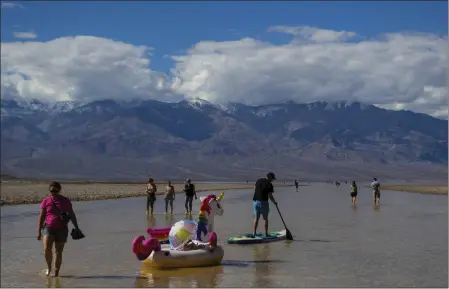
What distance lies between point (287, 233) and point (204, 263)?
16.3 feet

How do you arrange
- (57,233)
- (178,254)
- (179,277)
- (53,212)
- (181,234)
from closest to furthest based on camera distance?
(53,212) < (57,233) < (179,277) < (178,254) < (181,234)

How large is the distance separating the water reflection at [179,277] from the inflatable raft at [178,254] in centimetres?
14

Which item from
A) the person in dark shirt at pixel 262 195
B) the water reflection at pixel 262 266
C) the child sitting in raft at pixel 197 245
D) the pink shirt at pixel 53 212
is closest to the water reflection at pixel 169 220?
the person in dark shirt at pixel 262 195

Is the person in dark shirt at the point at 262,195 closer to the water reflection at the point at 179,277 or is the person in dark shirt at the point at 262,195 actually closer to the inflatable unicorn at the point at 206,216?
the inflatable unicorn at the point at 206,216

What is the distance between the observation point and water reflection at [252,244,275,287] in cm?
1195

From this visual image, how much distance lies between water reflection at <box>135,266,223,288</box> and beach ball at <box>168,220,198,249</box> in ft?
2.61

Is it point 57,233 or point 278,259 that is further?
point 278,259

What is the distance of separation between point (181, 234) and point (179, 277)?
158 centimetres

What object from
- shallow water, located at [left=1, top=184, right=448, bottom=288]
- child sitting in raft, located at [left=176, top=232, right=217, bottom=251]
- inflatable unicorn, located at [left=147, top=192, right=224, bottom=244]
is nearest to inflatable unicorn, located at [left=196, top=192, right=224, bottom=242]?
inflatable unicorn, located at [left=147, top=192, right=224, bottom=244]

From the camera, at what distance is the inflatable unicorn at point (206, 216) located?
14.4 metres

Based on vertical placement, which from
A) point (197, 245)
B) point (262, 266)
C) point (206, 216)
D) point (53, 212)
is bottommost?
point (262, 266)

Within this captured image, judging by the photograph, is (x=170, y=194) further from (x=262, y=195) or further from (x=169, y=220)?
(x=262, y=195)

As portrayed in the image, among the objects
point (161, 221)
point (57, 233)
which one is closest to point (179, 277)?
point (57, 233)

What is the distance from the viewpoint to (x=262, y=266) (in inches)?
538
